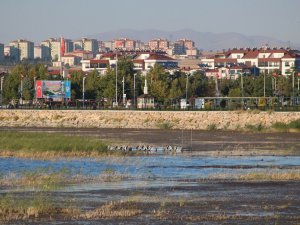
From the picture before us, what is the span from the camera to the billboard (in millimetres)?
134750

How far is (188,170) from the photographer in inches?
1720

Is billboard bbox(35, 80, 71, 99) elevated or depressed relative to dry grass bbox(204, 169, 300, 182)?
elevated

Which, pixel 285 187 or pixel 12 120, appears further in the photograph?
pixel 12 120

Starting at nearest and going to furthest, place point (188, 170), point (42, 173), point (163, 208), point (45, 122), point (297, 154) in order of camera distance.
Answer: point (163, 208), point (42, 173), point (188, 170), point (297, 154), point (45, 122)

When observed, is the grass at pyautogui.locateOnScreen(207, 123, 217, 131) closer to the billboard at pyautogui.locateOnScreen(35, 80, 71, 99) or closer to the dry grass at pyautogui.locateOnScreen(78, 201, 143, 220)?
the billboard at pyautogui.locateOnScreen(35, 80, 71, 99)

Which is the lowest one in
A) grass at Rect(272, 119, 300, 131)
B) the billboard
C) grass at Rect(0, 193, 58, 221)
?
grass at Rect(272, 119, 300, 131)

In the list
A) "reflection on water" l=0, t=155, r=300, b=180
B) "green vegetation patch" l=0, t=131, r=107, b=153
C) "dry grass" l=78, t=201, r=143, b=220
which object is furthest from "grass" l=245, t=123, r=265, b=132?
"dry grass" l=78, t=201, r=143, b=220

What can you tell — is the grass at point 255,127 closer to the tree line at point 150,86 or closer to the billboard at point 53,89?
the tree line at point 150,86

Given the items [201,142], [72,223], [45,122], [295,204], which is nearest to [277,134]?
[201,142]

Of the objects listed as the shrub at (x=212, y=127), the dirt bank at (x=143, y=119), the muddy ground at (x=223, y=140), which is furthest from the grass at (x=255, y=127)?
the shrub at (x=212, y=127)

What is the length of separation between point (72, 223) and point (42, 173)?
12.7 meters

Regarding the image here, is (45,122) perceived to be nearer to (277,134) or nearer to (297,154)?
(277,134)

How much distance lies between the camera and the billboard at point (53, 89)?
134750mm

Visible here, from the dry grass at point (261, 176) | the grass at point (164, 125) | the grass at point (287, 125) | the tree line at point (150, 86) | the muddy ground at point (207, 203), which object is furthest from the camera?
the tree line at point (150, 86)
